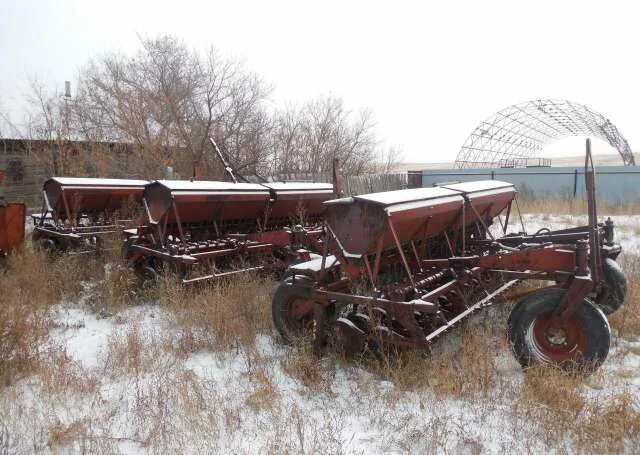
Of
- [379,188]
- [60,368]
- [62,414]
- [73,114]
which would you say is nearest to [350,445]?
[62,414]

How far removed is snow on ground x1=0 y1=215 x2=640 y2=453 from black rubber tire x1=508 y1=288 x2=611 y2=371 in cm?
17

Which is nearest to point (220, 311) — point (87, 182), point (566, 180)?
point (87, 182)

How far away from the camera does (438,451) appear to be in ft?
9.81

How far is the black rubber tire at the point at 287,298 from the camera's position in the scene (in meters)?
4.72

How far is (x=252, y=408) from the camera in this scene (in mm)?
3562

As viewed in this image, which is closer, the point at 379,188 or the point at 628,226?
the point at 628,226

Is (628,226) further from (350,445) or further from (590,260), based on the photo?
(350,445)

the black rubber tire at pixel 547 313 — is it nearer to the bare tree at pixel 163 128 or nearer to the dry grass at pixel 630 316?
the dry grass at pixel 630 316

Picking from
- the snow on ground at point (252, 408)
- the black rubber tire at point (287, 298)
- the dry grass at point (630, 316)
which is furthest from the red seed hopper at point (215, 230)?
the dry grass at point (630, 316)

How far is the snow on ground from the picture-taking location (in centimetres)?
308

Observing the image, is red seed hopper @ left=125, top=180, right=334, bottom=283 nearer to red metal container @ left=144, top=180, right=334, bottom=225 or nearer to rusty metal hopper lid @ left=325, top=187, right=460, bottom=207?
red metal container @ left=144, top=180, right=334, bottom=225

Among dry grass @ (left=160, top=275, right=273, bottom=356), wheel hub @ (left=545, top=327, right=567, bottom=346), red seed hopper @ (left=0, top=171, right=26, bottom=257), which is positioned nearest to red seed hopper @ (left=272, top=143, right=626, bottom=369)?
wheel hub @ (left=545, top=327, right=567, bottom=346)

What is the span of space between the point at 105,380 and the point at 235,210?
395 centimetres

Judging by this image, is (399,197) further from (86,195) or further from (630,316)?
(86,195)
